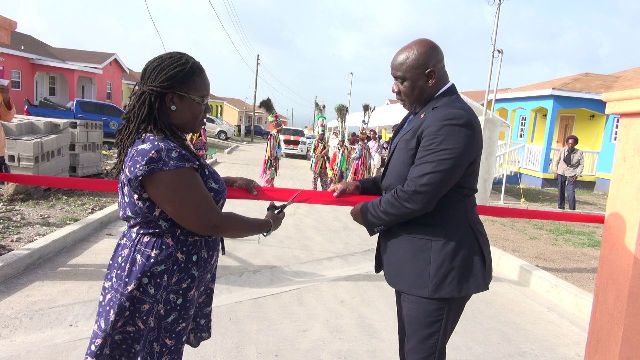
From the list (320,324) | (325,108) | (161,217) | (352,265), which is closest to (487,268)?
(161,217)

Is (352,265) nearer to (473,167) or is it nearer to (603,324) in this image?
(603,324)

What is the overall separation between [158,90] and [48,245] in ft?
13.8

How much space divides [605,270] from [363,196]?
1.39 meters

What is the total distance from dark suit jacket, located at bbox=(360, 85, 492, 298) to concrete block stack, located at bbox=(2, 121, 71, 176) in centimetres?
762

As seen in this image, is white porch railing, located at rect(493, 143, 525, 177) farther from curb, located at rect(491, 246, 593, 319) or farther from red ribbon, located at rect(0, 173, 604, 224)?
red ribbon, located at rect(0, 173, 604, 224)

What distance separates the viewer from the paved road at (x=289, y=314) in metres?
3.44

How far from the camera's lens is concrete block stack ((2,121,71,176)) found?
7836 mm

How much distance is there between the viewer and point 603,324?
2.62 metres

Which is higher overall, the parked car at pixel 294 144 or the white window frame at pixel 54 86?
the white window frame at pixel 54 86

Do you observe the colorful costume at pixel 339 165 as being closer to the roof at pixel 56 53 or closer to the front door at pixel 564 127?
the front door at pixel 564 127

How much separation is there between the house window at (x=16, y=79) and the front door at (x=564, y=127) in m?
25.6

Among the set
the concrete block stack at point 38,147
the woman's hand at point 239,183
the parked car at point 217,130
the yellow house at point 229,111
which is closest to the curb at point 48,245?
the concrete block stack at point 38,147

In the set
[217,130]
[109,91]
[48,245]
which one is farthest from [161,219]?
[217,130]

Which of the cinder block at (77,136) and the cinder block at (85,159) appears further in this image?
the cinder block at (85,159)
